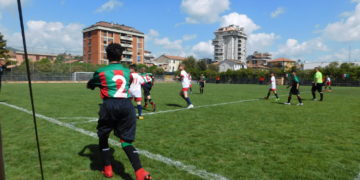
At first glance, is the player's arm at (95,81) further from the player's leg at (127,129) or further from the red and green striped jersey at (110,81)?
the player's leg at (127,129)

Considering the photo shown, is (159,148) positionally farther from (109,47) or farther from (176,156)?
(109,47)

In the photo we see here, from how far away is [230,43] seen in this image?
141 m

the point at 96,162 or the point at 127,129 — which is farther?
the point at 96,162

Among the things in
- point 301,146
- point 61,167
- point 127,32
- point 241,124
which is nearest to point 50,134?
point 61,167

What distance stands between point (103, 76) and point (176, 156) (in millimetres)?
1911

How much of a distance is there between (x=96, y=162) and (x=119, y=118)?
126 cm

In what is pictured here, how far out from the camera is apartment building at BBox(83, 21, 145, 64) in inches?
3361

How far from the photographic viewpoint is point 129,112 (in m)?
3.17

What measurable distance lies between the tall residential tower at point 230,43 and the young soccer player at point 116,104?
139617 millimetres

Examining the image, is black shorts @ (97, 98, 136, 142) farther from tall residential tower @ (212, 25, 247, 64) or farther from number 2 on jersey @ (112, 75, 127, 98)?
tall residential tower @ (212, 25, 247, 64)

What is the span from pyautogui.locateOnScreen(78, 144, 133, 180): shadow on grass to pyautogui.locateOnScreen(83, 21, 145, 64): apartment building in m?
81.3

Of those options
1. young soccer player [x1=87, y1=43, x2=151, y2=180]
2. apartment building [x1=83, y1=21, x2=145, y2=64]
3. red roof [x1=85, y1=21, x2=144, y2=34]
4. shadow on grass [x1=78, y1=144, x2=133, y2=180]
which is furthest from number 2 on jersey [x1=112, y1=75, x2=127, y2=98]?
red roof [x1=85, y1=21, x2=144, y2=34]

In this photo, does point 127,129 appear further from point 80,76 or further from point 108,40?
point 108,40

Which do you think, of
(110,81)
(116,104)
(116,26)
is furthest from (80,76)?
(116,26)
